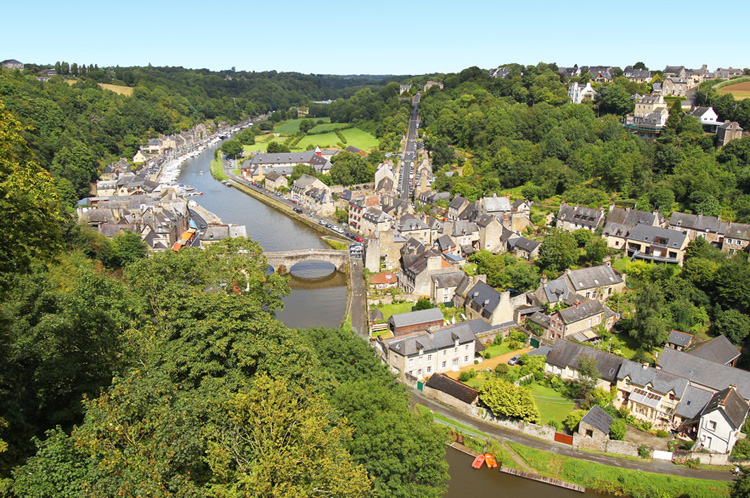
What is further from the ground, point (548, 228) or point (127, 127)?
point (127, 127)

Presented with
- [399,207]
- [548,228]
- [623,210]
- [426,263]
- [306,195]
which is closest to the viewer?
[426,263]

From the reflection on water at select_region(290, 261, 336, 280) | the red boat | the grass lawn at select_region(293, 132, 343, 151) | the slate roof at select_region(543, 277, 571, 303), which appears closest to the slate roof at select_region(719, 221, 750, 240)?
the slate roof at select_region(543, 277, 571, 303)

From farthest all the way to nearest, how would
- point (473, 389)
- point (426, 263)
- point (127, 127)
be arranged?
point (127, 127) < point (426, 263) < point (473, 389)

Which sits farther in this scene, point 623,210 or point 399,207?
point 399,207

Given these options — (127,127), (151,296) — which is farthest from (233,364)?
(127,127)

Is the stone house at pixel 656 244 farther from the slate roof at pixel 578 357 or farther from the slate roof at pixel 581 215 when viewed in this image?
the slate roof at pixel 578 357

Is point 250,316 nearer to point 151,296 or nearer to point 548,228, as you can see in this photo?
point 151,296

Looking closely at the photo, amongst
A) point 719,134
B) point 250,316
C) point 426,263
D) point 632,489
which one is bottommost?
point 632,489

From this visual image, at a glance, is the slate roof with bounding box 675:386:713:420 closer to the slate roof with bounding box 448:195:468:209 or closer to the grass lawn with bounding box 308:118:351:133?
the slate roof with bounding box 448:195:468:209
